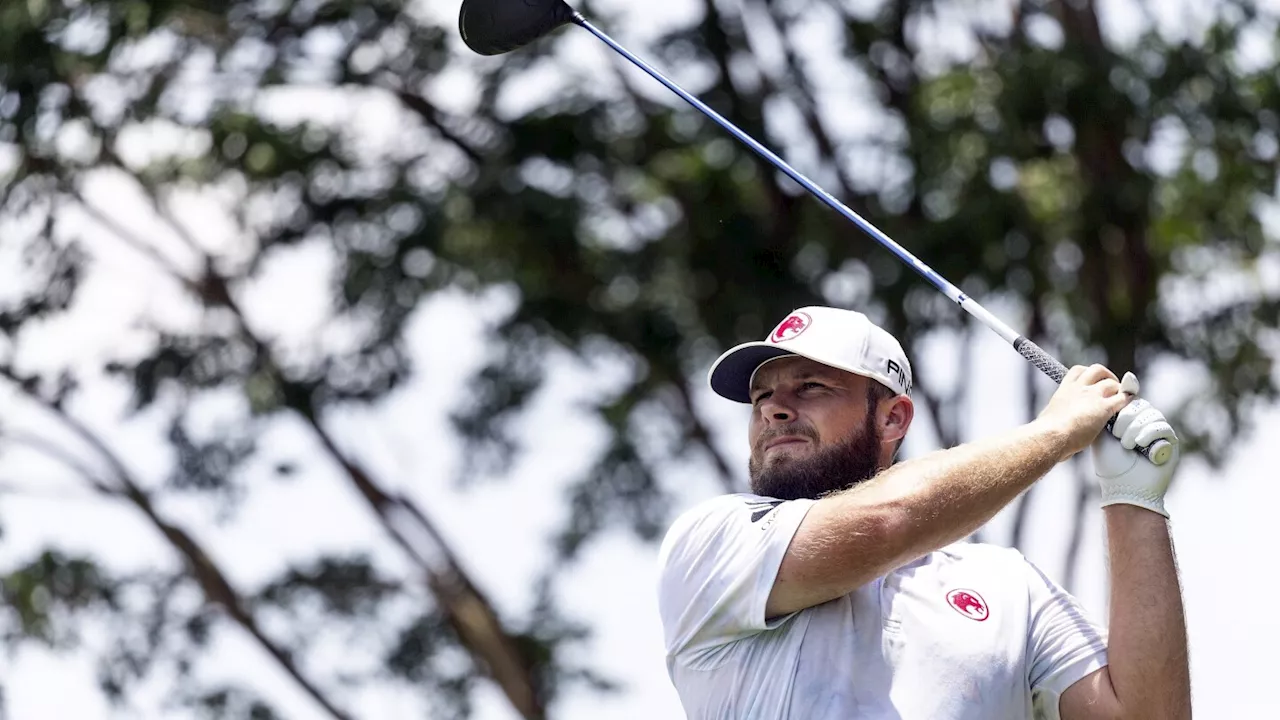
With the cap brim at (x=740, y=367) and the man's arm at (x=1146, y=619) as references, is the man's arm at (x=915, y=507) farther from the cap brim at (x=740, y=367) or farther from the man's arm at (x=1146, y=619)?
the cap brim at (x=740, y=367)

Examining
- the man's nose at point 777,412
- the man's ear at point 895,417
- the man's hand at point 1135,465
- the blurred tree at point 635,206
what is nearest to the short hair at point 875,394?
the man's ear at point 895,417

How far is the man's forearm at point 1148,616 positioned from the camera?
13.2 feet

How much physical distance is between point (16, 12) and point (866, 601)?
453 inches

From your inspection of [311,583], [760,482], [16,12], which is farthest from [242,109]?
[760,482]

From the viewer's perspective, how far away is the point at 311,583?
16.3 m

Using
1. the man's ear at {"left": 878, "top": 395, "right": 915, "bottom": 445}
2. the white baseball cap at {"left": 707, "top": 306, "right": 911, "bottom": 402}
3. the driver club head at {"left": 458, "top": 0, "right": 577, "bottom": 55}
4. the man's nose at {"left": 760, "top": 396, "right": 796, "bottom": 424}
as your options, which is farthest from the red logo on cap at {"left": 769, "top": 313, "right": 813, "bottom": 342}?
the driver club head at {"left": 458, "top": 0, "right": 577, "bottom": 55}

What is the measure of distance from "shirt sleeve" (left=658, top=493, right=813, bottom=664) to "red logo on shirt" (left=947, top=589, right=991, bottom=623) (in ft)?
1.10

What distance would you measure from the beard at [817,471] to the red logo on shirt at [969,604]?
339mm

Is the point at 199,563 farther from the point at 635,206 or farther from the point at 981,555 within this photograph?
the point at 981,555

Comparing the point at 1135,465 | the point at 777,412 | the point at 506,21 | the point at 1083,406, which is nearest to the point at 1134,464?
the point at 1135,465

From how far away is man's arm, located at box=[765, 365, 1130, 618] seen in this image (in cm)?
393

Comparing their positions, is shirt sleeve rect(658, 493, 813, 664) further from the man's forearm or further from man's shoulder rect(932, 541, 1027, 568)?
the man's forearm

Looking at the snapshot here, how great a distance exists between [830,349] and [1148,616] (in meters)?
0.85

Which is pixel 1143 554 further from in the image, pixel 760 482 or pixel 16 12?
pixel 16 12
